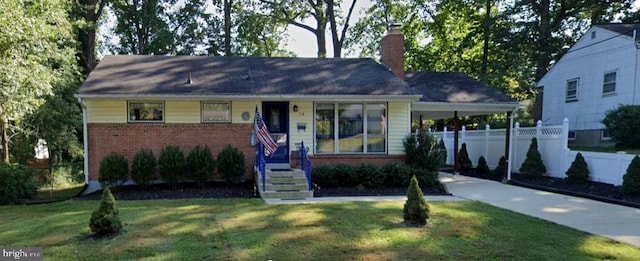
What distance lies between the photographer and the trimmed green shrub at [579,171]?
1053 centimetres

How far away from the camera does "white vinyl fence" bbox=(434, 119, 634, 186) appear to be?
991 cm

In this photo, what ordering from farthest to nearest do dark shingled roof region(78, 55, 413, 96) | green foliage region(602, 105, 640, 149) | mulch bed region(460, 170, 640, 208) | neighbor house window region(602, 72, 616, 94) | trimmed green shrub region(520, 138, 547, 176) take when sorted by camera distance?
neighbor house window region(602, 72, 616, 94), green foliage region(602, 105, 640, 149), trimmed green shrub region(520, 138, 547, 176), dark shingled roof region(78, 55, 413, 96), mulch bed region(460, 170, 640, 208)

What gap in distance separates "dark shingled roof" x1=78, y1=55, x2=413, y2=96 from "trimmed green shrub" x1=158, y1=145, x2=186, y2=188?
67.2 inches

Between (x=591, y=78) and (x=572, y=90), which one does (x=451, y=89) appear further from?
(x=572, y=90)

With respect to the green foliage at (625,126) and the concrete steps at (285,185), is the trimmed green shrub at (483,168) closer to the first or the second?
the green foliage at (625,126)

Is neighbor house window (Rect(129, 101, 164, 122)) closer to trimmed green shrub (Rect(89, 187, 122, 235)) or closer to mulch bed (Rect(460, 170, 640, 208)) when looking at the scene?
trimmed green shrub (Rect(89, 187, 122, 235))

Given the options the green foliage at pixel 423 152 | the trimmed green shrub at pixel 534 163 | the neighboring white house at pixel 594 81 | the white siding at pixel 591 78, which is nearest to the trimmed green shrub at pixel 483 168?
the trimmed green shrub at pixel 534 163

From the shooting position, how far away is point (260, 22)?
2652cm

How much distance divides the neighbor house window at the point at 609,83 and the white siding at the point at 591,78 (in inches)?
6.1

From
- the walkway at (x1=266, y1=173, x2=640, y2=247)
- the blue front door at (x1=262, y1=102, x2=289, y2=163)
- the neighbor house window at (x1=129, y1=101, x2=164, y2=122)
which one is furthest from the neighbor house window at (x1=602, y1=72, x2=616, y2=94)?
the neighbor house window at (x1=129, y1=101, x2=164, y2=122)

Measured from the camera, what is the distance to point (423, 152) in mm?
11195

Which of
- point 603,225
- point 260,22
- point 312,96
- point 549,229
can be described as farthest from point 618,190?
point 260,22

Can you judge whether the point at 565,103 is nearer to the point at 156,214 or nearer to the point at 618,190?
the point at 618,190

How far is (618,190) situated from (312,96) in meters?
8.18
